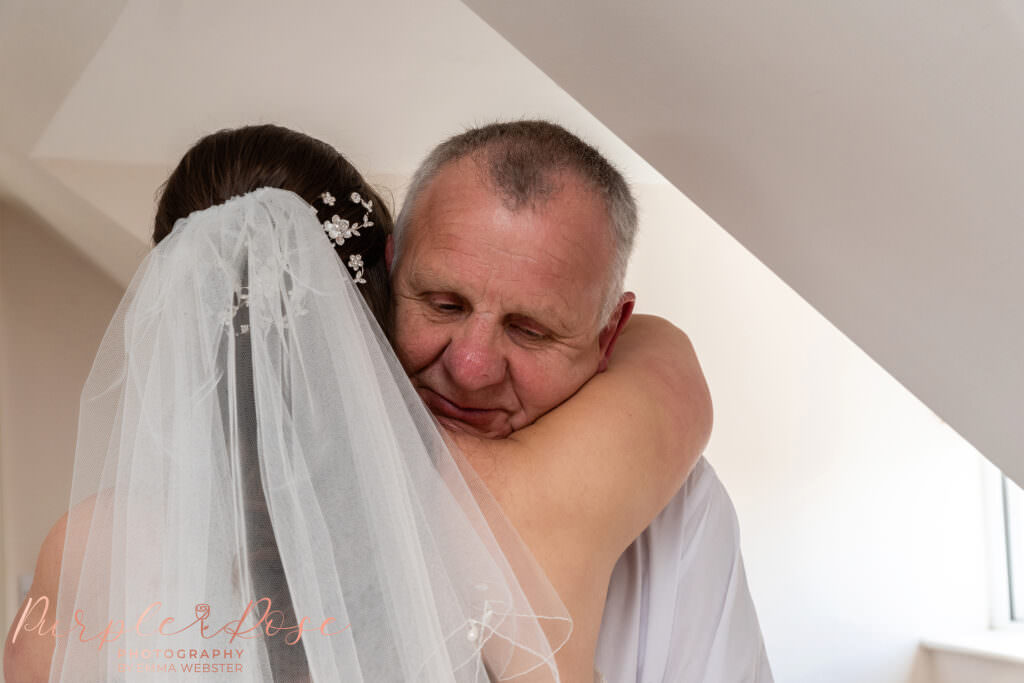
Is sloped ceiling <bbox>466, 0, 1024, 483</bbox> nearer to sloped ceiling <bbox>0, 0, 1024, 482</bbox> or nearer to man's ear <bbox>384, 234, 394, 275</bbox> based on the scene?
sloped ceiling <bbox>0, 0, 1024, 482</bbox>

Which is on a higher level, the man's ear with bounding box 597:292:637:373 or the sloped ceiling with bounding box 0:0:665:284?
the sloped ceiling with bounding box 0:0:665:284

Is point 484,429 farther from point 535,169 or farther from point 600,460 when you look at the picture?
point 535,169

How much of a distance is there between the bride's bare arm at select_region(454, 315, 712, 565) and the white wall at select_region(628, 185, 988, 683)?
282 centimetres

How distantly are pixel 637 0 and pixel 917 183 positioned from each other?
457 mm

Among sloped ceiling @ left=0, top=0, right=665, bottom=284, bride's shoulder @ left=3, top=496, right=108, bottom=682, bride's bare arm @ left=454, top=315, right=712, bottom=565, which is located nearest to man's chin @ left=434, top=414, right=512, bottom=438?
bride's bare arm @ left=454, top=315, right=712, bottom=565

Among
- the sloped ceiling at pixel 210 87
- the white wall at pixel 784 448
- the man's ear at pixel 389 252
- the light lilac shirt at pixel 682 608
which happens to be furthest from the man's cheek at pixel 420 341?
the white wall at pixel 784 448

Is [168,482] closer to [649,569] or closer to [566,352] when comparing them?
[566,352]

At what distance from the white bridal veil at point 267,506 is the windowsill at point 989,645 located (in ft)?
13.2

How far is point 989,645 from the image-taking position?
449 centimetres

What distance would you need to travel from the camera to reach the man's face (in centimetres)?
135

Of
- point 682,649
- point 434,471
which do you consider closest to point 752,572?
point 682,649

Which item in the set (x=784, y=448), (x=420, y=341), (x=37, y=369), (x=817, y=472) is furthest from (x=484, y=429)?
(x=817, y=472)

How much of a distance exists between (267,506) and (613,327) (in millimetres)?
828

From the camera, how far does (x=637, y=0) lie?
135 cm
